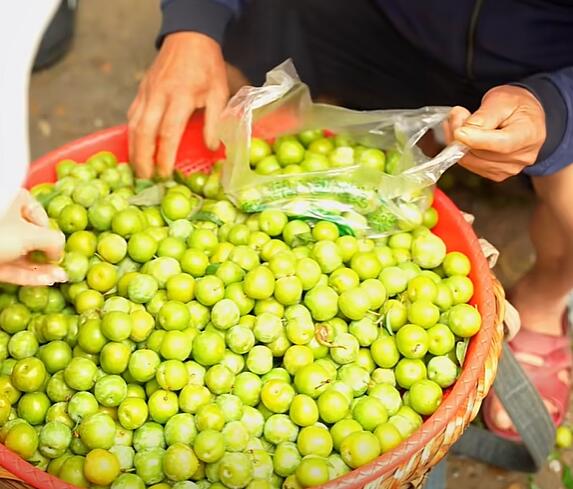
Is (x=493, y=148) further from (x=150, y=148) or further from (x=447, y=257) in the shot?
(x=150, y=148)

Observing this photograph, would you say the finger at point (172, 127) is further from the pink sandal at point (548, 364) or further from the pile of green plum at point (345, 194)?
the pink sandal at point (548, 364)

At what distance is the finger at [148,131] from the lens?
1497 millimetres

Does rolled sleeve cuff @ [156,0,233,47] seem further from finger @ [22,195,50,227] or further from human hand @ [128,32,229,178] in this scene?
finger @ [22,195,50,227]

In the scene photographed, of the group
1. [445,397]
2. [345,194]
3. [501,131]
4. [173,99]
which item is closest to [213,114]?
[173,99]

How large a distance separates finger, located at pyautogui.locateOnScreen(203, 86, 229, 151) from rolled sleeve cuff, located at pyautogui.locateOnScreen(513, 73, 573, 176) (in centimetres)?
55

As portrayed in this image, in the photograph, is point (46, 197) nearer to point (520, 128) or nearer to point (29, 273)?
point (29, 273)

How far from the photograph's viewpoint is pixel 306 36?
198cm

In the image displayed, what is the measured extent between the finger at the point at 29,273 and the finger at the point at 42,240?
44mm

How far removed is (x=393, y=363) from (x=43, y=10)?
0.83 metres

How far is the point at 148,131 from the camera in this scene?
150 cm

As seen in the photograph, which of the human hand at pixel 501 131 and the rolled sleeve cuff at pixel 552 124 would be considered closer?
the human hand at pixel 501 131

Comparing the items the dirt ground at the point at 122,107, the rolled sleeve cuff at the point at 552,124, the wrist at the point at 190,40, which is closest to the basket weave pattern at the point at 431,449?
the rolled sleeve cuff at the point at 552,124

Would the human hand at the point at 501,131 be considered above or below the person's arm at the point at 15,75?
below

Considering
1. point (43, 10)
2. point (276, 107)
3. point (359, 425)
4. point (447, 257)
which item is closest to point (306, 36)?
point (276, 107)
